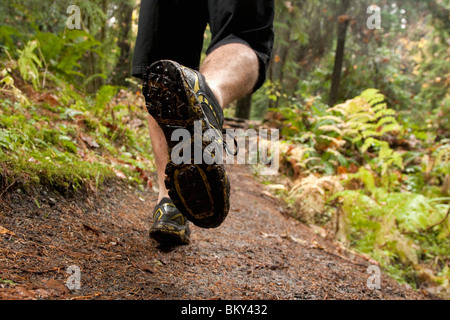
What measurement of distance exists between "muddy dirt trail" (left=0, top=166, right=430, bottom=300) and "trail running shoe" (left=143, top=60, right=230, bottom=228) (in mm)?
353

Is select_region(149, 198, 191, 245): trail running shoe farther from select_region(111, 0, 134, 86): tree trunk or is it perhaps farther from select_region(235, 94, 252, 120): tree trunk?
select_region(235, 94, 252, 120): tree trunk

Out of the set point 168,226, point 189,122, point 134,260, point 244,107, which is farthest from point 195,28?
point 244,107

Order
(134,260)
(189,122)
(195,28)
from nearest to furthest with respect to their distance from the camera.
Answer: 1. (189,122)
2. (134,260)
3. (195,28)

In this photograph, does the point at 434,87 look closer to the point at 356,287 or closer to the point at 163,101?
the point at 356,287

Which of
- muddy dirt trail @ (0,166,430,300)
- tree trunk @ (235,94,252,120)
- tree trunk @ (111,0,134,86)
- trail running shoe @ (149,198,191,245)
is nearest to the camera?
muddy dirt trail @ (0,166,430,300)

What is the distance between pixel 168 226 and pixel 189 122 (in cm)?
64

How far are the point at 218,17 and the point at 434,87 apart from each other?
12.3 metres

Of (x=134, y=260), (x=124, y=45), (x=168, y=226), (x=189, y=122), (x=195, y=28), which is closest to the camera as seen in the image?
(x=189, y=122)

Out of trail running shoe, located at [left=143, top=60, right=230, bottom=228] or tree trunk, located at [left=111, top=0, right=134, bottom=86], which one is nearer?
trail running shoe, located at [left=143, top=60, right=230, bottom=228]

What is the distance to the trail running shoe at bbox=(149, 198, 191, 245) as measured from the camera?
5.05 feet

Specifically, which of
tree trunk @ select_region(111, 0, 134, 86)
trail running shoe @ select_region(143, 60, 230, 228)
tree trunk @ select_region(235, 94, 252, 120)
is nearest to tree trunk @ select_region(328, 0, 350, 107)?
tree trunk @ select_region(235, 94, 252, 120)

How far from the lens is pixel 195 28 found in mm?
1762

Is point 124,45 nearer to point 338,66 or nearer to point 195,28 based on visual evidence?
point 338,66
